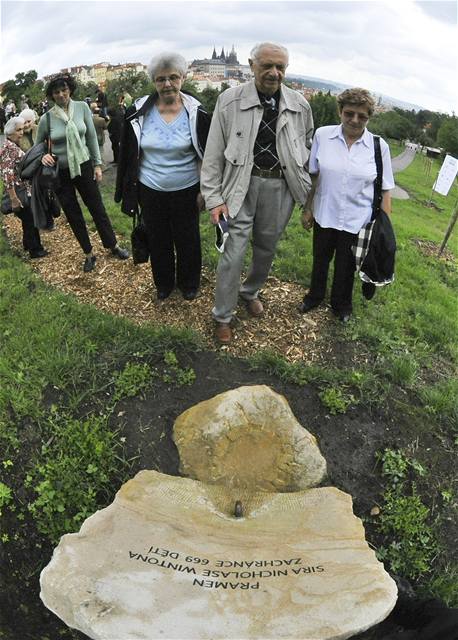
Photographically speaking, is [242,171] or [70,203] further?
[70,203]

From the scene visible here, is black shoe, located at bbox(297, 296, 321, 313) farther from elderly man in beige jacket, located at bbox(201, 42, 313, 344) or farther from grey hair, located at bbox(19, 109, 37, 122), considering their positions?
grey hair, located at bbox(19, 109, 37, 122)

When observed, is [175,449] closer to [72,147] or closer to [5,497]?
[5,497]

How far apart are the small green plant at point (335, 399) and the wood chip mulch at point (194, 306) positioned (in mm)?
436

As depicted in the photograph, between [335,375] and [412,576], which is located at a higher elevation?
[335,375]

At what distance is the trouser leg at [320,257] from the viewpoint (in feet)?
13.2

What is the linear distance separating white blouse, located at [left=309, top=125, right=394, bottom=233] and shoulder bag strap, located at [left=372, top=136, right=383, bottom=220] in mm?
26

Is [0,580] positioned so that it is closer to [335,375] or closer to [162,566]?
[162,566]

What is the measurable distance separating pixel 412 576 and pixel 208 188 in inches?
116

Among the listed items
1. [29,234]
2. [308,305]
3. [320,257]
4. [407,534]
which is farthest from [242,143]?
[29,234]

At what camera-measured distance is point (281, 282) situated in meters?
5.16

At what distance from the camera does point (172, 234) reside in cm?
417

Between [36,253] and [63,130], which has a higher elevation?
[63,130]

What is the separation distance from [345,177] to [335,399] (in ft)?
5.70

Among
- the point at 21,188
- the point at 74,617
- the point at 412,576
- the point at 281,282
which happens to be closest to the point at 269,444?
the point at 412,576
